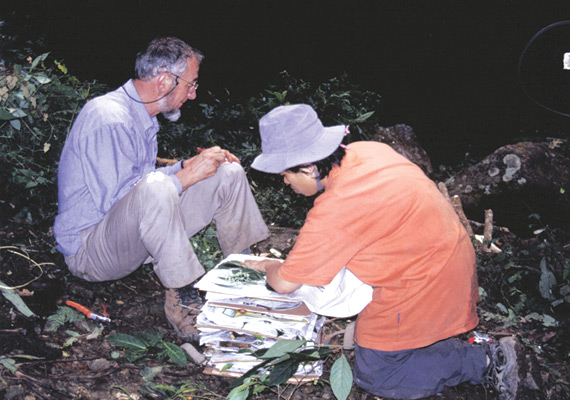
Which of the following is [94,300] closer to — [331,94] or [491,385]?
[491,385]

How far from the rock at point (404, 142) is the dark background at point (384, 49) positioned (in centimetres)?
97

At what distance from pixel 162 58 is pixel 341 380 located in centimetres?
248

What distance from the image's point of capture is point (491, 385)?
2.66 m

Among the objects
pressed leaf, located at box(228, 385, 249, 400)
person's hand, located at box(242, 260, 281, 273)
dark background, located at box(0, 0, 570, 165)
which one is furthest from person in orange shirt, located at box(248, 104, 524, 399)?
dark background, located at box(0, 0, 570, 165)

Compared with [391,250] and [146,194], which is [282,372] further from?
[146,194]

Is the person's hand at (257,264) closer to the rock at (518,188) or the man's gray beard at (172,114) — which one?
the man's gray beard at (172,114)

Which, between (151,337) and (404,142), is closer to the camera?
(151,337)

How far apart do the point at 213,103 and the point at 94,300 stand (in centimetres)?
327

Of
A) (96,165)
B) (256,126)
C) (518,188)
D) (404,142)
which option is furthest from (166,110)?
(518,188)

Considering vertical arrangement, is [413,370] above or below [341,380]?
below

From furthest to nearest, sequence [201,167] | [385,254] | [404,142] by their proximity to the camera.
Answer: [404,142] < [201,167] < [385,254]

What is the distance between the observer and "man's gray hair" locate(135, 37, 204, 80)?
324 centimetres

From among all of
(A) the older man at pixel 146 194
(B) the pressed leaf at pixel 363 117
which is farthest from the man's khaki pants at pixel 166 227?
(B) the pressed leaf at pixel 363 117

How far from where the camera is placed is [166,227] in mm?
2809
